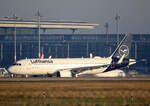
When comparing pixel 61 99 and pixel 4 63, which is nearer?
pixel 61 99

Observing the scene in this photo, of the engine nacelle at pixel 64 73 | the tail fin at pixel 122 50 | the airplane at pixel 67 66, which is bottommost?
the engine nacelle at pixel 64 73

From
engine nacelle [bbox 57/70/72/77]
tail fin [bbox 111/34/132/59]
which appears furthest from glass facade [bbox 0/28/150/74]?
engine nacelle [bbox 57/70/72/77]

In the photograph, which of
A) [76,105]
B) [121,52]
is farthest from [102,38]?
[76,105]

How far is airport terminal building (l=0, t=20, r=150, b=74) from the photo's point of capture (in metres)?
170

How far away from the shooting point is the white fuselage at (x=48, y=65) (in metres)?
101

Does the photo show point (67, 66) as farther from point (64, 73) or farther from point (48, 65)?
point (48, 65)

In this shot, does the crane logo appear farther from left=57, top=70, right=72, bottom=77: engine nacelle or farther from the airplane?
left=57, top=70, right=72, bottom=77: engine nacelle

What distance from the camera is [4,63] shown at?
163 m

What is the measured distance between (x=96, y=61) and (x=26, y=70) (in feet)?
53.4

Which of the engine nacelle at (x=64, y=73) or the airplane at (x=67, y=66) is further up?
the airplane at (x=67, y=66)

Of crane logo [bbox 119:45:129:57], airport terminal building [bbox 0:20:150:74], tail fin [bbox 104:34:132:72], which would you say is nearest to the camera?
tail fin [bbox 104:34:132:72]

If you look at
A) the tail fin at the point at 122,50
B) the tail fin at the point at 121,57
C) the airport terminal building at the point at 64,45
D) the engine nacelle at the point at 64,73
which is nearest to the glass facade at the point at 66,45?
the airport terminal building at the point at 64,45

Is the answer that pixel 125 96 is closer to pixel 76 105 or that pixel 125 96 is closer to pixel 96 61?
pixel 76 105

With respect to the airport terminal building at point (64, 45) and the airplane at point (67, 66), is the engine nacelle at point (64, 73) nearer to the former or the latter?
the airplane at point (67, 66)
